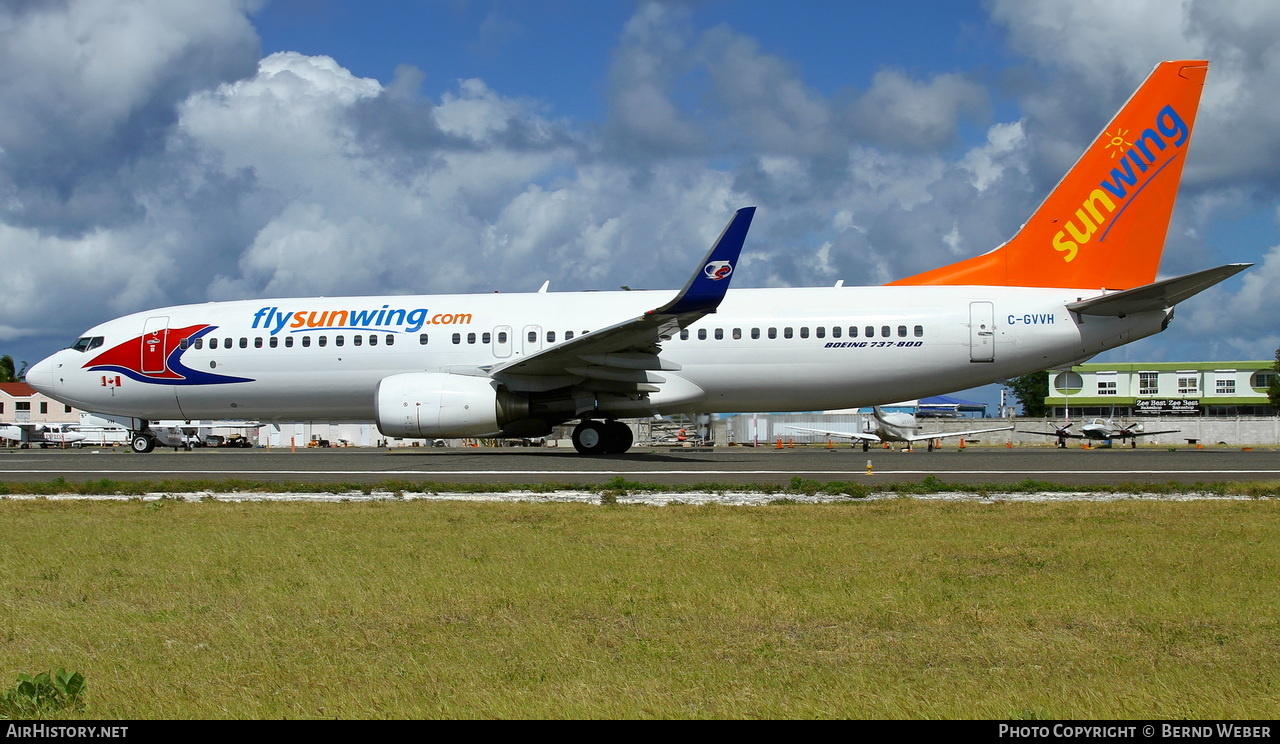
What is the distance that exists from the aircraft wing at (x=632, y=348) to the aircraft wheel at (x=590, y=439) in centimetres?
95

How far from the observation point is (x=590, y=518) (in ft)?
33.1

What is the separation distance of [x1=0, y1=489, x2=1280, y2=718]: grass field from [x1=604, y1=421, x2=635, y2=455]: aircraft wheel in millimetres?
11720

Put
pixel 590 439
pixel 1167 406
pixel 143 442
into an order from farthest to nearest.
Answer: pixel 1167 406 < pixel 143 442 < pixel 590 439

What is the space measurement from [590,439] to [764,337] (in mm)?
4267

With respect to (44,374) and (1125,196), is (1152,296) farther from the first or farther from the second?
(44,374)

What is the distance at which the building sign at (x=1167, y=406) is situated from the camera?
277 ft

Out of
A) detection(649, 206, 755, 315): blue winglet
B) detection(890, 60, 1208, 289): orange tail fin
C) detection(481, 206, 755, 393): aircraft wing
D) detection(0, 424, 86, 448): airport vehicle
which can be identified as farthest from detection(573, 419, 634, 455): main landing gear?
detection(0, 424, 86, 448): airport vehicle

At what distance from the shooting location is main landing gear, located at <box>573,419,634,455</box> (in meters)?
21.4

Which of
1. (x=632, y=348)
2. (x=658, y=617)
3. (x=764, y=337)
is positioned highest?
(x=764, y=337)

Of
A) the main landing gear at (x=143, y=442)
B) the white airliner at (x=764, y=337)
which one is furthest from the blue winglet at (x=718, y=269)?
the main landing gear at (x=143, y=442)

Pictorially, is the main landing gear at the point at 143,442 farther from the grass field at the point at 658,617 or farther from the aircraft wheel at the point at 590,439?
the grass field at the point at 658,617

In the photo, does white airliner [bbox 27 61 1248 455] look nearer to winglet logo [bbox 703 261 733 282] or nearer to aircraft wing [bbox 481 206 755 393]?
aircraft wing [bbox 481 206 755 393]

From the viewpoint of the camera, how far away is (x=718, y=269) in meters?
17.9

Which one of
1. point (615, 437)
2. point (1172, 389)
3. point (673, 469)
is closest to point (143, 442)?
point (615, 437)
